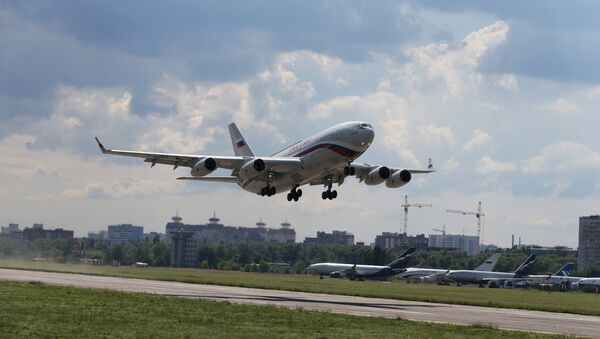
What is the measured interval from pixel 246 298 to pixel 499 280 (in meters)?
104

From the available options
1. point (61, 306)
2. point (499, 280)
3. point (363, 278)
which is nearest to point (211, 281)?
point (61, 306)

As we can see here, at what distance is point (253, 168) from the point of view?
2685 inches

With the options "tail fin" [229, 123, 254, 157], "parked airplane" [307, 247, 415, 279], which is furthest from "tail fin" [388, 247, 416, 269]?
"tail fin" [229, 123, 254, 157]

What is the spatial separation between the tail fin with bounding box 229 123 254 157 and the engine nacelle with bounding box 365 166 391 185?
14164 mm

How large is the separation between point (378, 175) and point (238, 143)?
17272 millimetres

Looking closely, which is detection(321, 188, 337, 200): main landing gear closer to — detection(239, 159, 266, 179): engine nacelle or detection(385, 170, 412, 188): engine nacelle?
detection(385, 170, 412, 188): engine nacelle

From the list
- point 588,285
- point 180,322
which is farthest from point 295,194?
point 588,285

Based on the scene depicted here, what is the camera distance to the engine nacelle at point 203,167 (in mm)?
67875

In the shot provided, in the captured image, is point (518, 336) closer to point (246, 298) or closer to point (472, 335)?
point (472, 335)

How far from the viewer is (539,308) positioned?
220 feet

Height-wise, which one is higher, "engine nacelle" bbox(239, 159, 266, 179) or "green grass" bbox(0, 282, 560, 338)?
"engine nacelle" bbox(239, 159, 266, 179)

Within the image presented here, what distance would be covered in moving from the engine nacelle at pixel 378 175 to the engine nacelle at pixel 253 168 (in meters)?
10.9

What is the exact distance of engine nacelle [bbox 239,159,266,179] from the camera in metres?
68.1

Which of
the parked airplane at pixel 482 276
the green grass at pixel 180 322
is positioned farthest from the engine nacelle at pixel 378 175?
the parked airplane at pixel 482 276
